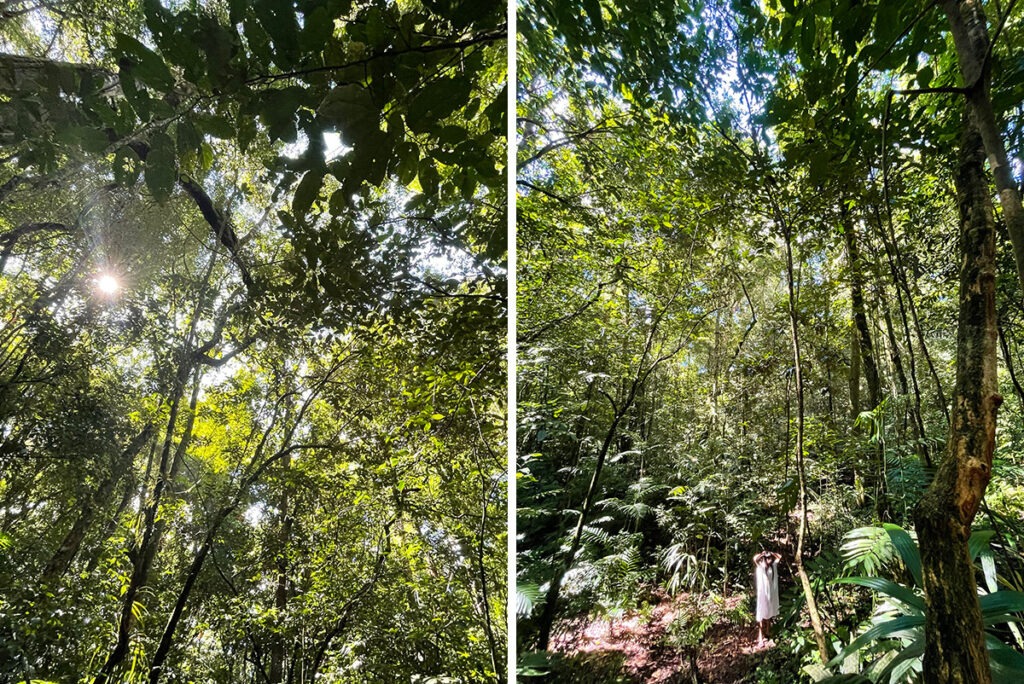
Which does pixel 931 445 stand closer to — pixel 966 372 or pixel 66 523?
pixel 966 372

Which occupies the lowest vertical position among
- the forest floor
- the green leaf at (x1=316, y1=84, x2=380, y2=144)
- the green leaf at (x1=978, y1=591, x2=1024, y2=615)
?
the forest floor

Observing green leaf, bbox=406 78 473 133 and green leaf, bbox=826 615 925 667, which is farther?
green leaf, bbox=406 78 473 133

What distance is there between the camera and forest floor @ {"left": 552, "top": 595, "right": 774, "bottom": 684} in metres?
0.53

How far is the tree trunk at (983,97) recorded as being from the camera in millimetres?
462

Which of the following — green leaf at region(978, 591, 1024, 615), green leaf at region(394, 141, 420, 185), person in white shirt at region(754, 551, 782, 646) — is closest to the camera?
green leaf at region(978, 591, 1024, 615)

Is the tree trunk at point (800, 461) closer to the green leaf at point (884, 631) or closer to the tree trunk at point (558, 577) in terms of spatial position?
the green leaf at point (884, 631)

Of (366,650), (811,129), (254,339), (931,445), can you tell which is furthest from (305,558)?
(811,129)

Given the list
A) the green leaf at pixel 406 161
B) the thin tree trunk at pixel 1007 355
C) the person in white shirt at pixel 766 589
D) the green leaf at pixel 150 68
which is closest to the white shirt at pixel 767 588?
the person in white shirt at pixel 766 589

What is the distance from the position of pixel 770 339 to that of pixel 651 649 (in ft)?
1.20

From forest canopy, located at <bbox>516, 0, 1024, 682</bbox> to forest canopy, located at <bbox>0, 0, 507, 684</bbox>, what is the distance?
0.13 meters

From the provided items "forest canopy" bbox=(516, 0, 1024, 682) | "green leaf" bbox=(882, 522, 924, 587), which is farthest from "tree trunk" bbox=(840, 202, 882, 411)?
"green leaf" bbox=(882, 522, 924, 587)

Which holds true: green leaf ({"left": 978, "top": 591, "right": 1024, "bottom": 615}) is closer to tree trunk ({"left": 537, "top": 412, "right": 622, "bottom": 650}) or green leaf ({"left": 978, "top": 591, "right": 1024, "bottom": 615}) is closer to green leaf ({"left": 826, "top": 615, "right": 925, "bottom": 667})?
green leaf ({"left": 826, "top": 615, "right": 925, "bottom": 667})

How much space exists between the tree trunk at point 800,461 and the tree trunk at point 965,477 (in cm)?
9

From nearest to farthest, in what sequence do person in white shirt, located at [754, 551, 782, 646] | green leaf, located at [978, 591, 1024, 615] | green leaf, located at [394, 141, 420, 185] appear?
1. green leaf, located at [978, 591, 1024, 615]
2. person in white shirt, located at [754, 551, 782, 646]
3. green leaf, located at [394, 141, 420, 185]
